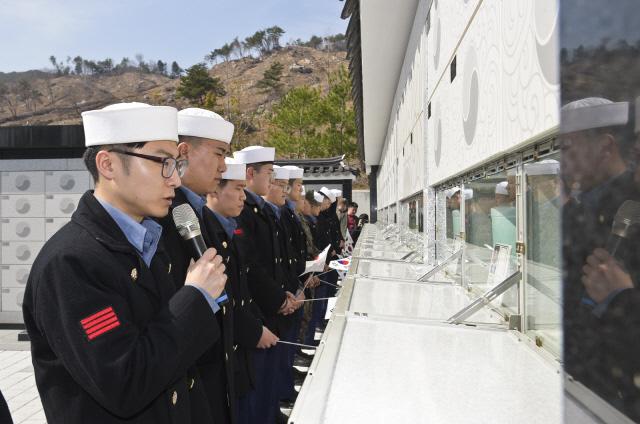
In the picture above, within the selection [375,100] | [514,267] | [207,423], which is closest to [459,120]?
[514,267]

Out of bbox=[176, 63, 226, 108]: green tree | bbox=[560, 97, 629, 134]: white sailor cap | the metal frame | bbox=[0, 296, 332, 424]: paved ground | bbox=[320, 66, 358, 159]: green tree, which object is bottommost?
bbox=[0, 296, 332, 424]: paved ground

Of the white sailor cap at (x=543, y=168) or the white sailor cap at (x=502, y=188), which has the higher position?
the white sailor cap at (x=543, y=168)

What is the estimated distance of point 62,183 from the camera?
7.77 m

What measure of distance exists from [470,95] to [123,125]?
1995mm

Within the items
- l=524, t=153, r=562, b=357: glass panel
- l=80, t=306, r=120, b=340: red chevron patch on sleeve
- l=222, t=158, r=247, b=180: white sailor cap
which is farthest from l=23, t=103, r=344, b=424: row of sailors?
l=524, t=153, r=562, b=357: glass panel

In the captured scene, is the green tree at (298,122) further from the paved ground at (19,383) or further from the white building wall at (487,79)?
the white building wall at (487,79)

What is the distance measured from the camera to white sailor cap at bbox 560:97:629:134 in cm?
63

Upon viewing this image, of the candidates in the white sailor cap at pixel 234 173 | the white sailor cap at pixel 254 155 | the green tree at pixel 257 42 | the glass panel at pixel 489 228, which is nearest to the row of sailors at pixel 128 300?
the white sailor cap at pixel 234 173

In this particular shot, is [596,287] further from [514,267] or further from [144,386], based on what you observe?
[514,267]

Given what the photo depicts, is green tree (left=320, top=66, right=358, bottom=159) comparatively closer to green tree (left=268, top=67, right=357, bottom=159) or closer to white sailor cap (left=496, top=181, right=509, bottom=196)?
green tree (left=268, top=67, right=357, bottom=159)

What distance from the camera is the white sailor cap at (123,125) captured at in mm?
1669

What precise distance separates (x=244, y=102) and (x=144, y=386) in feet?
357

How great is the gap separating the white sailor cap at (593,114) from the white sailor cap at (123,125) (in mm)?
1343

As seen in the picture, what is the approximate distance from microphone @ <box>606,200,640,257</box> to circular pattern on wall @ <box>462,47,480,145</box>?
2192mm
